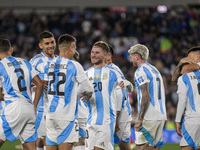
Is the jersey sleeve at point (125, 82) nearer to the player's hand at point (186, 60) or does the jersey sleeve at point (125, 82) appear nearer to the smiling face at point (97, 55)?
the smiling face at point (97, 55)

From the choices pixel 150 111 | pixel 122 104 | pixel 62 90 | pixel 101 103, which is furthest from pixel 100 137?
pixel 122 104

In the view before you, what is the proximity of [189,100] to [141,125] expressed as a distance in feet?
3.31

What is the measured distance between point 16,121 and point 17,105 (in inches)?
10.4

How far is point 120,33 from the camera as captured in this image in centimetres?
2108

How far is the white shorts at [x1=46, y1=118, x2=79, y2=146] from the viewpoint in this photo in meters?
6.07

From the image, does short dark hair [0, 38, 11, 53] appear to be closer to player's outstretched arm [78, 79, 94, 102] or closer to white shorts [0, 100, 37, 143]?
white shorts [0, 100, 37, 143]

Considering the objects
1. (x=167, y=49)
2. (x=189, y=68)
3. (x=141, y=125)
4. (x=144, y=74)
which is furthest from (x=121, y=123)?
(x=167, y=49)

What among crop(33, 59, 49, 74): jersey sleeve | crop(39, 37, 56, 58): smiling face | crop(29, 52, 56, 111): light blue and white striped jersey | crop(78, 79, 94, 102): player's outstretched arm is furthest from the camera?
crop(39, 37, 56, 58): smiling face

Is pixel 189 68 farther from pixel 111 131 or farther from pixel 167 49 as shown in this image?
pixel 167 49

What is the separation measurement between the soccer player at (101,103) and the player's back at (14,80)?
1.14 meters

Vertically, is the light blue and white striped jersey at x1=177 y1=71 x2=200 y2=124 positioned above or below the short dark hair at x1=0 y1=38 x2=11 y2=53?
below

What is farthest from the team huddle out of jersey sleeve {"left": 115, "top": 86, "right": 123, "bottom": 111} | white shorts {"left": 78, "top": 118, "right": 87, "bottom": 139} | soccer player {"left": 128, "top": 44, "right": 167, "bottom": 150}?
white shorts {"left": 78, "top": 118, "right": 87, "bottom": 139}

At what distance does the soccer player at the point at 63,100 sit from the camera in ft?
19.9

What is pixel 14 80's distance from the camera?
19.9ft
